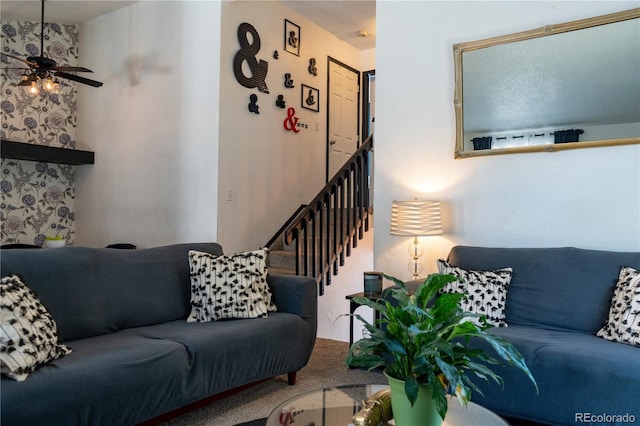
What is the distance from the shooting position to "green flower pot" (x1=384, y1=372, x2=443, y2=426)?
130 centimetres

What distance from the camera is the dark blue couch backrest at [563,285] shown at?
257 centimetres

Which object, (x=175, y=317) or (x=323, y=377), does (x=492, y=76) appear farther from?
(x=175, y=317)

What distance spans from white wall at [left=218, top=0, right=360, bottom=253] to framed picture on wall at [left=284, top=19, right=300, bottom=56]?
54 mm

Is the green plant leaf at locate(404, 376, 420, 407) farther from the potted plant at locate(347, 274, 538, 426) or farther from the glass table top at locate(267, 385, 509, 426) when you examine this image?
the glass table top at locate(267, 385, 509, 426)

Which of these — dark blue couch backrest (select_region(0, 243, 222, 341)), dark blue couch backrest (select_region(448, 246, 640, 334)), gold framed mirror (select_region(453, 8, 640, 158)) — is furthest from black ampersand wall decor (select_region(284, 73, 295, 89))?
dark blue couch backrest (select_region(448, 246, 640, 334))

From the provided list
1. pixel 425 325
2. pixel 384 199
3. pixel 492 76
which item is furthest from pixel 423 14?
pixel 425 325

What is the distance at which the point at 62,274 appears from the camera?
2.34 m

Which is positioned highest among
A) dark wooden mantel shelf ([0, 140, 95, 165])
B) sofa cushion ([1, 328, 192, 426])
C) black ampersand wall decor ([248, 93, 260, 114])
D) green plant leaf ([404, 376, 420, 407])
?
black ampersand wall decor ([248, 93, 260, 114])

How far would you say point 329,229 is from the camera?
4.38 metres

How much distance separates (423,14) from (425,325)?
299cm

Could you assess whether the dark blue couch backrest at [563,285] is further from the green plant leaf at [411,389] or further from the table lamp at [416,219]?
the green plant leaf at [411,389]

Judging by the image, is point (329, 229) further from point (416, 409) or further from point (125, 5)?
point (125, 5)

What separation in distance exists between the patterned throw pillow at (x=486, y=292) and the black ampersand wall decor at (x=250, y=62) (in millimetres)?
2839

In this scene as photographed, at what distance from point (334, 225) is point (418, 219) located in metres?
1.19
